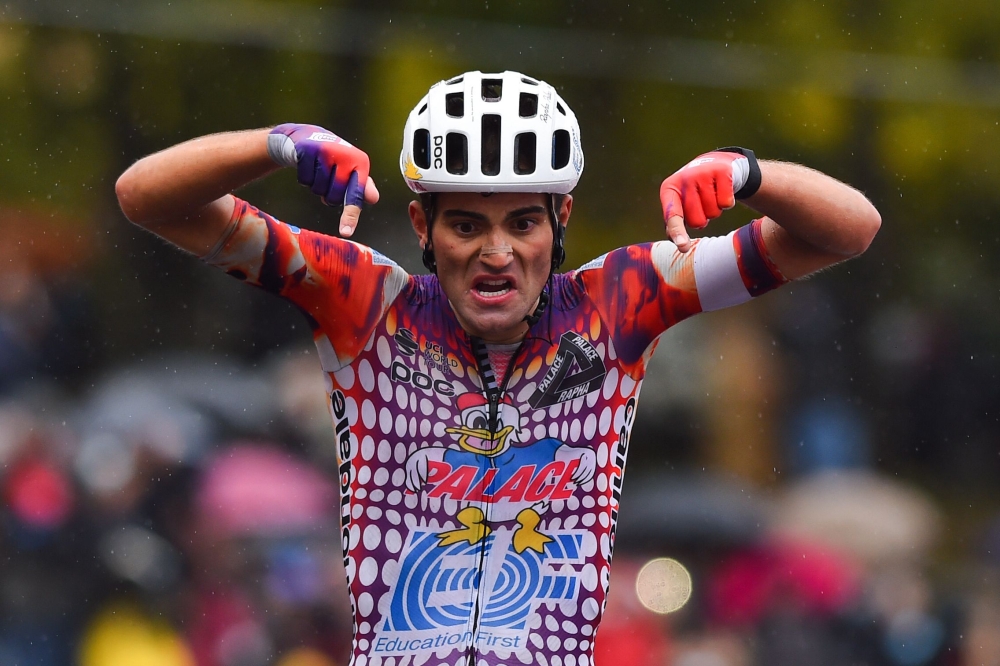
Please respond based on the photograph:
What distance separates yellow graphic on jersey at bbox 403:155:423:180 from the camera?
12.8 feet

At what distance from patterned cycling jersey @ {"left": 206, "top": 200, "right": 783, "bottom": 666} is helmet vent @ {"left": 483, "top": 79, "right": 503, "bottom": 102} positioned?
61 centimetres

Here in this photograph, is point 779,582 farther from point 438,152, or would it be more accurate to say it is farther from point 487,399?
point 438,152

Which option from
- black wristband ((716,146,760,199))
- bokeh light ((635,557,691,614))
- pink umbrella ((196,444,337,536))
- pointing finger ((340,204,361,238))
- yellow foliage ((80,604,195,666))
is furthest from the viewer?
bokeh light ((635,557,691,614))

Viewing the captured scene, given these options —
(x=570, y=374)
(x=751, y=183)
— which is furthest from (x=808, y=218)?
(x=570, y=374)

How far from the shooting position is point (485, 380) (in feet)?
13.5

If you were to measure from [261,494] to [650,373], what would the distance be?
9.48 ft

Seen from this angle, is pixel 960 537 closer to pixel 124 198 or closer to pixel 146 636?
pixel 146 636

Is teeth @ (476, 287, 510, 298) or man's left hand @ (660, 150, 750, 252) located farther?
teeth @ (476, 287, 510, 298)

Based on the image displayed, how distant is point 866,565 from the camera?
8.83 metres

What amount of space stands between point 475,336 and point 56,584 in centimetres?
455

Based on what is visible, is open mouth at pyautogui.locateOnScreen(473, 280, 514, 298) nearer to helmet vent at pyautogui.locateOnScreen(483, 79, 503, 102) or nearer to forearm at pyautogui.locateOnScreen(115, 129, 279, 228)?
helmet vent at pyautogui.locateOnScreen(483, 79, 503, 102)

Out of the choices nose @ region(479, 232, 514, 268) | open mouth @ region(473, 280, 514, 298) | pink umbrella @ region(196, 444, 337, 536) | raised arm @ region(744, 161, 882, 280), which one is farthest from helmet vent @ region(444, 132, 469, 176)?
pink umbrella @ region(196, 444, 337, 536)

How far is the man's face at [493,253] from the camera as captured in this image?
152 inches

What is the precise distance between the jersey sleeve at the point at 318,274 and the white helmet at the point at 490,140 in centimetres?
33
